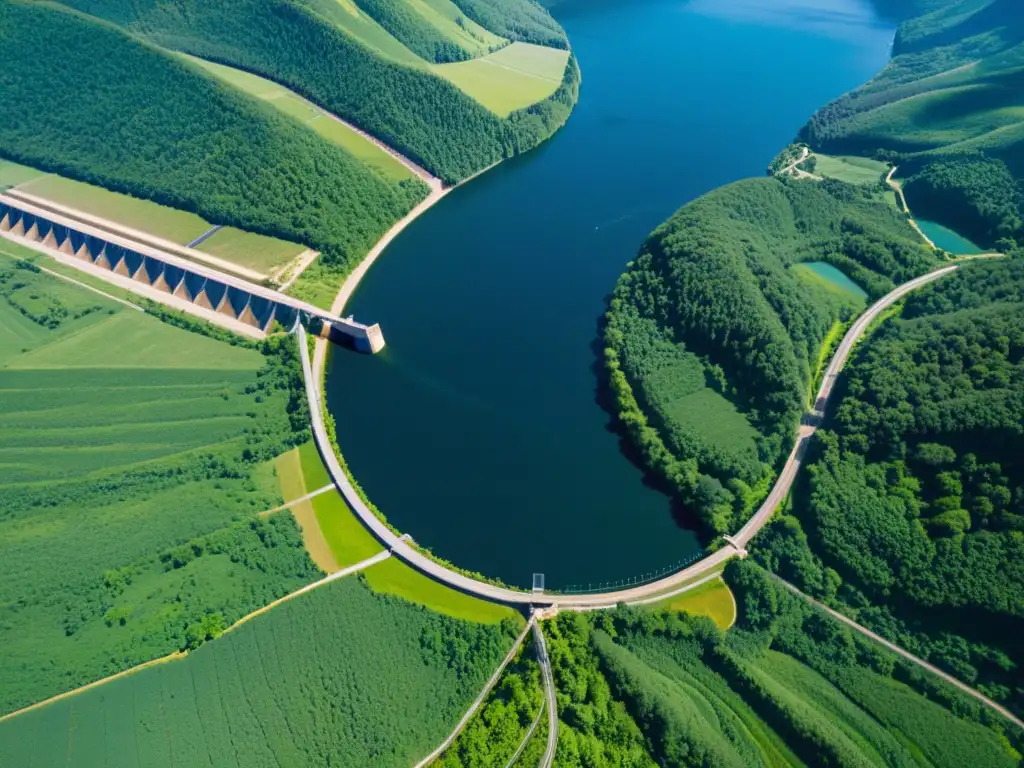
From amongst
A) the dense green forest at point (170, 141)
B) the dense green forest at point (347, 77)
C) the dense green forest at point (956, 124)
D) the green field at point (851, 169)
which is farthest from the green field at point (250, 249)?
the dense green forest at point (956, 124)

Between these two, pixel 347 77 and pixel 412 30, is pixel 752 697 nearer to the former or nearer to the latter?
pixel 347 77

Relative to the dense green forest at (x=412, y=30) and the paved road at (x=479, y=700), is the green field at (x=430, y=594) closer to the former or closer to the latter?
the paved road at (x=479, y=700)

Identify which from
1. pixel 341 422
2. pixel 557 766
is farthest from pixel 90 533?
pixel 557 766

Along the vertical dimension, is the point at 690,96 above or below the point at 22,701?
above

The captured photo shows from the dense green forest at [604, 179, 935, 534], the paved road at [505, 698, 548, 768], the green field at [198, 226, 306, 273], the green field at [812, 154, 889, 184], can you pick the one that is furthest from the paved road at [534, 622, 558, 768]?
the green field at [812, 154, 889, 184]

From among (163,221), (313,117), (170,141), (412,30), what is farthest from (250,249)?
(412,30)

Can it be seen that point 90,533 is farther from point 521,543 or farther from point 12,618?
point 521,543
